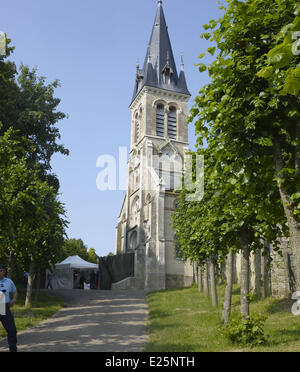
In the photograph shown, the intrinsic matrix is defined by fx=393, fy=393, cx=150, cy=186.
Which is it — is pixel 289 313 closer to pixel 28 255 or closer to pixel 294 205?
pixel 294 205

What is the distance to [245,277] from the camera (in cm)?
1026

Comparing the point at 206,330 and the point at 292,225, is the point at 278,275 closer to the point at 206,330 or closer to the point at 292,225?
the point at 206,330

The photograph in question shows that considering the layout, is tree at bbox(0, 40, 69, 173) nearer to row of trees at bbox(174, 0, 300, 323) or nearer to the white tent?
the white tent

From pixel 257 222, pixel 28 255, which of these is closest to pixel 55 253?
pixel 28 255

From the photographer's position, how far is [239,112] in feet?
22.0

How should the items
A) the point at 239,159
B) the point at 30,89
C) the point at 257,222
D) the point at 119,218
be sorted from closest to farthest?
the point at 239,159 → the point at 257,222 → the point at 30,89 → the point at 119,218

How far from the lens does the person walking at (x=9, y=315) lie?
7.48m

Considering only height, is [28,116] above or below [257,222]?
above

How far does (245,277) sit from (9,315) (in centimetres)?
585

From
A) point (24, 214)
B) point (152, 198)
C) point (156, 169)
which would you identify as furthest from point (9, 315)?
point (156, 169)

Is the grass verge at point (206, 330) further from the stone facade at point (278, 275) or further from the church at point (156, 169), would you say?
the church at point (156, 169)

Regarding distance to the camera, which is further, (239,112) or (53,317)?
(53,317)

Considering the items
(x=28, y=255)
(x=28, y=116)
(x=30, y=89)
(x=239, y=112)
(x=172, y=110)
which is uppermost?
(x=172, y=110)

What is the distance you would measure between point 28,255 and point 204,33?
1399cm
